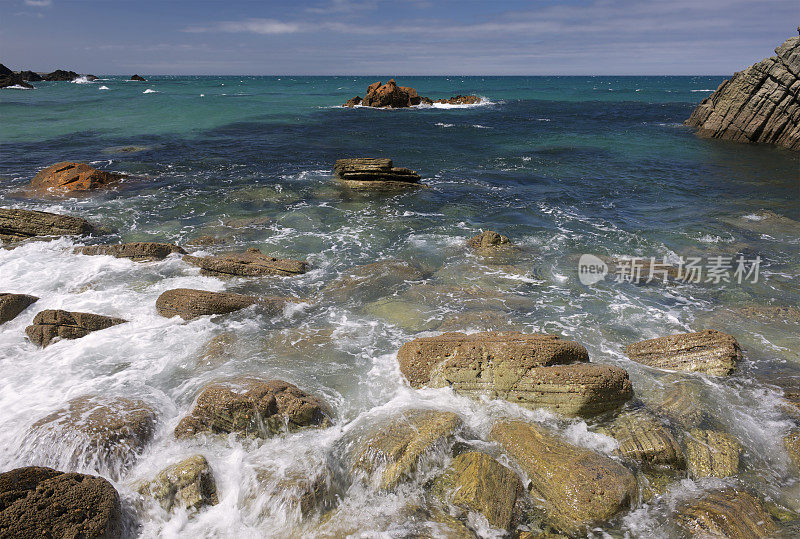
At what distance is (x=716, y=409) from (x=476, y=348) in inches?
146

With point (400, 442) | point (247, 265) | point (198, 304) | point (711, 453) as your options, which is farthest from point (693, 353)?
point (247, 265)

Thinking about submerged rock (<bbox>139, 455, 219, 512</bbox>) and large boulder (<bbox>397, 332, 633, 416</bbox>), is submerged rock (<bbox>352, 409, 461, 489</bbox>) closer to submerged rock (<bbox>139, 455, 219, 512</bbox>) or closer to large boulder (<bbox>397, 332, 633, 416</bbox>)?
large boulder (<bbox>397, 332, 633, 416</bbox>)

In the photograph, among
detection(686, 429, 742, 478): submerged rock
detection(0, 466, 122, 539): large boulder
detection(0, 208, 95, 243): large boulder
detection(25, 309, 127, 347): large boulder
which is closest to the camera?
detection(0, 466, 122, 539): large boulder

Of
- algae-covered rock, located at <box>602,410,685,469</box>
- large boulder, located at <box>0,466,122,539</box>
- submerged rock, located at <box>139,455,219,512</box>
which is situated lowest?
submerged rock, located at <box>139,455,219,512</box>

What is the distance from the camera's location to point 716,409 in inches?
269

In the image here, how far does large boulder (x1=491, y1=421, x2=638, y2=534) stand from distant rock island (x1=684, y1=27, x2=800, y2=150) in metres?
36.3

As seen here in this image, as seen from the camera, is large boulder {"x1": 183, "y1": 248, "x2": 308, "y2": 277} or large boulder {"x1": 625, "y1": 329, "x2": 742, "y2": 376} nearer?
large boulder {"x1": 625, "y1": 329, "x2": 742, "y2": 376}

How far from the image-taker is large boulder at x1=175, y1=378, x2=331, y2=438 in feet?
20.7

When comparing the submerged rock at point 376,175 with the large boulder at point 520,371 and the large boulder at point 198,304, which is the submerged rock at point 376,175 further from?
the large boulder at point 520,371

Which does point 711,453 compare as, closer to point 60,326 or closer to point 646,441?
point 646,441

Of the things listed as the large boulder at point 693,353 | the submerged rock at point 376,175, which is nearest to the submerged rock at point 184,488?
the large boulder at point 693,353

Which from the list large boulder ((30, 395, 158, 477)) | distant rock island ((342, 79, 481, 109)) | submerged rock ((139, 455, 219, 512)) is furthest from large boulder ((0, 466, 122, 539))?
distant rock island ((342, 79, 481, 109))

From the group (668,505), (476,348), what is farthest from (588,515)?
(476,348)

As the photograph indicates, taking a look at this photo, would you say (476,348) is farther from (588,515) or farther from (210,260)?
(210,260)
